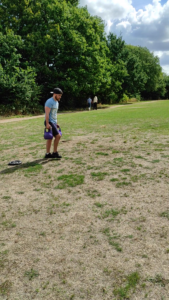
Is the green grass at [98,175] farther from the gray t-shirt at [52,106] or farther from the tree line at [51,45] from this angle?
the tree line at [51,45]

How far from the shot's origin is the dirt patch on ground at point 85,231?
2459 millimetres

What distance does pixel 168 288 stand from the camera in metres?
2.38

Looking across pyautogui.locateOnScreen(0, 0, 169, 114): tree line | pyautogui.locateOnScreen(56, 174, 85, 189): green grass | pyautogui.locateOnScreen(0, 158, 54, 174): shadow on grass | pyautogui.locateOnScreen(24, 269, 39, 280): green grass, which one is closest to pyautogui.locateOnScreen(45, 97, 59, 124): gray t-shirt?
pyautogui.locateOnScreen(0, 158, 54, 174): shadow on grass

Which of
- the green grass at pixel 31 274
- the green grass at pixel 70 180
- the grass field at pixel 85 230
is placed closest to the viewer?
the grass field at pixel 85 230

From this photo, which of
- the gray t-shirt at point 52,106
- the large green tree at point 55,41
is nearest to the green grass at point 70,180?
the gray t-shirt at point 52,106

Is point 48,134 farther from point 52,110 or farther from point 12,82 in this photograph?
point 12,82

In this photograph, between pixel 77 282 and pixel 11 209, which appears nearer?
pixel 77 282

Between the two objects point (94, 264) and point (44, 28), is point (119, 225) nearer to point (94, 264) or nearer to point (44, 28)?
point (94, 264)

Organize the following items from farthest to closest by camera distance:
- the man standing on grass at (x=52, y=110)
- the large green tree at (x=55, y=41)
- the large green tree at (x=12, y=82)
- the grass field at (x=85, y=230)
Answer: the large green tree at (x=55, y=41) → the large green tree at (x=12, y=82) → the man standing on grass at (x=52, y=110) → the grass field at (x=85, y=230)

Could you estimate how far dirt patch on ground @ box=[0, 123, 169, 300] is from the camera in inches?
96.8

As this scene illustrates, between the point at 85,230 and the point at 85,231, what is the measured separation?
0.09ft

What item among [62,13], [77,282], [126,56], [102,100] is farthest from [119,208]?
[126,56]

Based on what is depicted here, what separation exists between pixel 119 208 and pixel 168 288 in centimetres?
171

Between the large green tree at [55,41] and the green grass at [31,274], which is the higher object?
the large green tree at [55,41]
